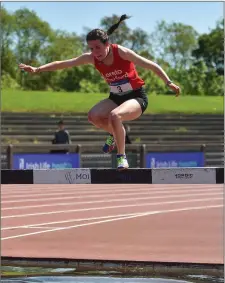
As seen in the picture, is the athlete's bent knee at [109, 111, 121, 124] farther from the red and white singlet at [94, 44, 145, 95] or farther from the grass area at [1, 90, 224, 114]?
the grass area at [1, 90, 224, 114]

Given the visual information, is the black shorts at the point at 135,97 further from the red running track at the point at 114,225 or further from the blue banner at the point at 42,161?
the blue banner at the point at 42,161

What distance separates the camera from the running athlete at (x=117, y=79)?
26.3 feet

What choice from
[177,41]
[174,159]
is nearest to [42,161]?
[174,159]

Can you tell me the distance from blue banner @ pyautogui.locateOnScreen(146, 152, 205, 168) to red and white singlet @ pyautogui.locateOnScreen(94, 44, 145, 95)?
19.3 m

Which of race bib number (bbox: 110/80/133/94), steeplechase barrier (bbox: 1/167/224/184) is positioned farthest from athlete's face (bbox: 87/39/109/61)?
steeplechase barrier (bbox: 1/167/224/184)

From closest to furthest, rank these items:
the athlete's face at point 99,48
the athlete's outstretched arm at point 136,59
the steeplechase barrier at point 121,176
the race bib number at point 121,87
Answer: the steeplechase barrier at point 121,176 → the athlete's face at point 99,48 → the athlete's outstretched arm at point 136,59 → the race bib number at point 121,87

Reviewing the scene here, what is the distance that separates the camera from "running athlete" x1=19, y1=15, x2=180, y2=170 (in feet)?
26.3

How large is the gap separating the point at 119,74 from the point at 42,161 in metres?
17.7

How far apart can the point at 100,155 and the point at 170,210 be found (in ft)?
35.2

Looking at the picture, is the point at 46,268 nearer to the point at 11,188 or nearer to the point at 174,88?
the point at 174,88

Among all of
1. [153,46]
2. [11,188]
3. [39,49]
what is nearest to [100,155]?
[11,188]

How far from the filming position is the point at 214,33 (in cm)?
8938

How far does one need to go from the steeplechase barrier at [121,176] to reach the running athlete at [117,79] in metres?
0.13

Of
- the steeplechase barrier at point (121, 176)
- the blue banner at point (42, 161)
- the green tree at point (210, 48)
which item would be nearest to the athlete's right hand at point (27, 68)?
the steeplechase barrier at point (121, 176)
